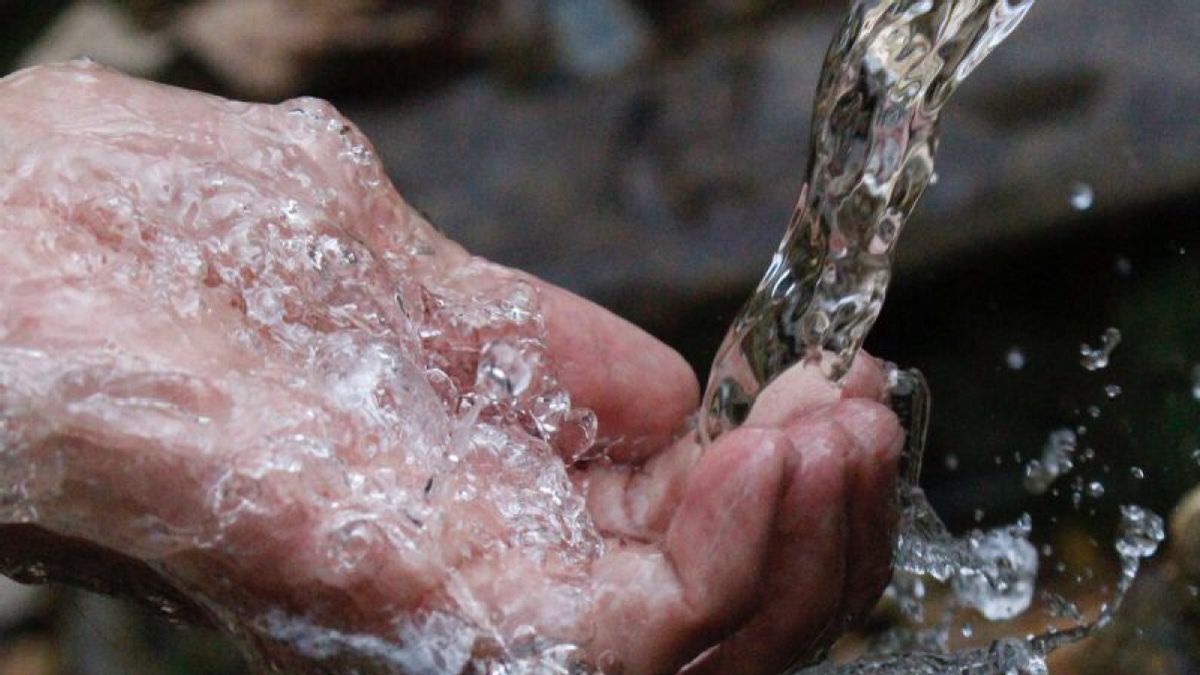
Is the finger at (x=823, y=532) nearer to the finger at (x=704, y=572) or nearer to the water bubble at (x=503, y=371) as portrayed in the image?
the finger at (x=704, y=572)

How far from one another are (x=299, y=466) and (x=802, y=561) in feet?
1.49

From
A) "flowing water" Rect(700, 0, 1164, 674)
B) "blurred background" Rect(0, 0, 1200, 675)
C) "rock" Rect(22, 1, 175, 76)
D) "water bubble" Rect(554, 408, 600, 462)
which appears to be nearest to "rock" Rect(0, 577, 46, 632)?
"blurred background" Rect(0, 0, 1200, 675)

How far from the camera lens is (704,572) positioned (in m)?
1.44

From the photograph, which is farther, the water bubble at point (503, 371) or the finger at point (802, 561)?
the water bubble at point (503, 371)

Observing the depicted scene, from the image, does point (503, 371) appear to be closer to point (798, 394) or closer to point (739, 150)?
point (798, 394)

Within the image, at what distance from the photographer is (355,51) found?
345 cm

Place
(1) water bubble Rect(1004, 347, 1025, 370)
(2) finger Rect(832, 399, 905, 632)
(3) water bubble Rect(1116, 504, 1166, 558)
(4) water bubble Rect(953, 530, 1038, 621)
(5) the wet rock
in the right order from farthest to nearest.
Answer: (5) the wet rock → (1) water bubble Rect(1004, 347, 1025, 370) → (4) water bubble Rect(953, 530, 1038, 621) → (3) water bubble Rect(1116, 504, 1166, 558) → (2) finger Rect(832, 399, 905, 632)

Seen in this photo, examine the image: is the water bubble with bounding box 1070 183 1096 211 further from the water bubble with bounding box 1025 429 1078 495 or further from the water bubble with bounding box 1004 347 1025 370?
the water bubble with bounding box 1025 429 1078 495

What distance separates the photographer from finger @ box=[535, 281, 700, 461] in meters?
1.79

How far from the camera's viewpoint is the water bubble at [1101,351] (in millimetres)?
2637

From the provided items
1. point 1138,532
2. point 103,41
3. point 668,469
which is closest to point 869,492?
point 668,469

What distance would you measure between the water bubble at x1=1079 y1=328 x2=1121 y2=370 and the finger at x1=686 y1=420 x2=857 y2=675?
4.07ft

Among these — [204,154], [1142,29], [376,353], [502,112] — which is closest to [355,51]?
[502,112]

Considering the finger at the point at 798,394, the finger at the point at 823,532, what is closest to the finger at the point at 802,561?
the finger at the point at 823,532
